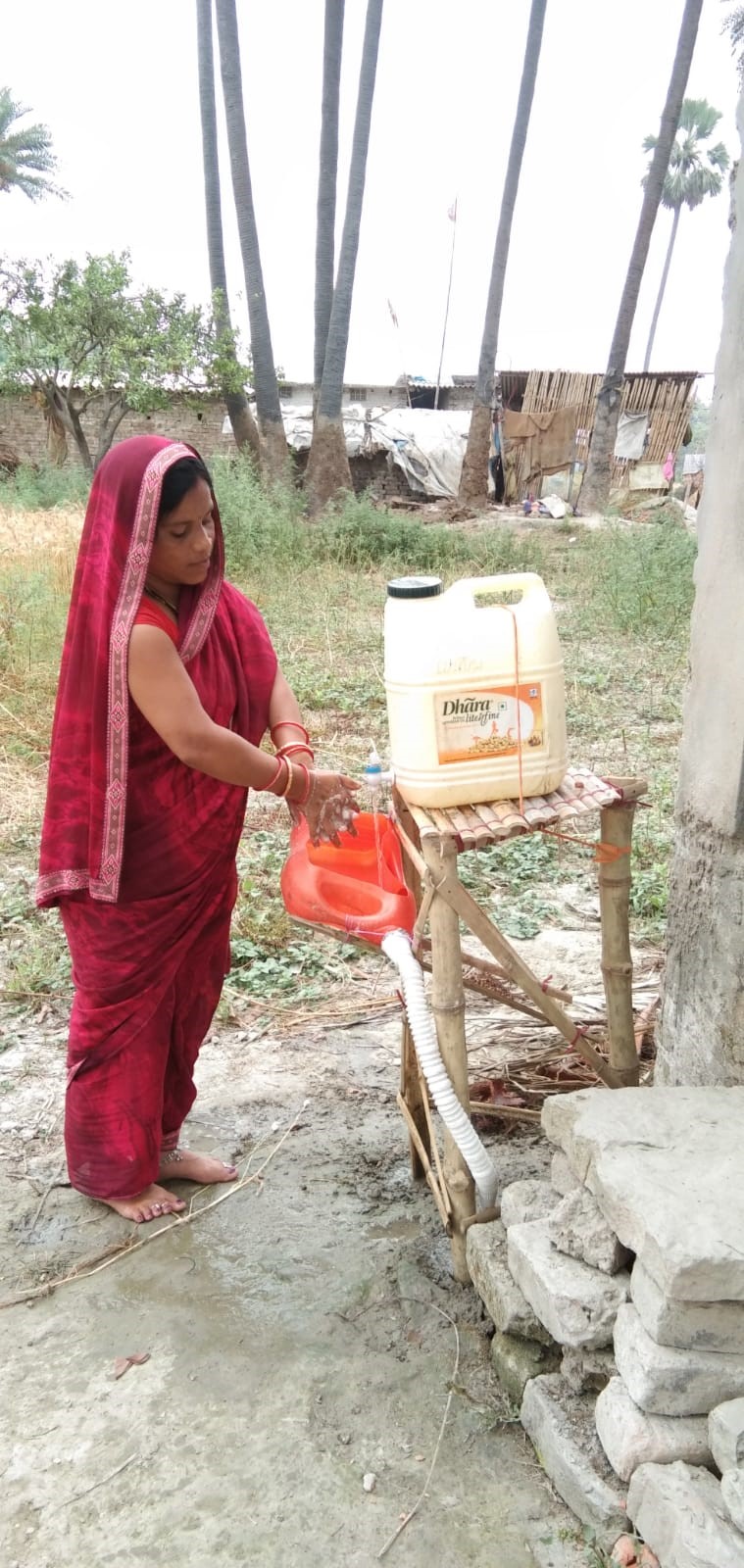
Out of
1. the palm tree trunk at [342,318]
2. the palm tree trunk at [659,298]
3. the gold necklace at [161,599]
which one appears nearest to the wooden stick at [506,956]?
the gold necklace at [161,599]

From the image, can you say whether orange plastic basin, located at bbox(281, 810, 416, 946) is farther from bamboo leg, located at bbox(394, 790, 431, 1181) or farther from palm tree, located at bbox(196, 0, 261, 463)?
palm tree, located at bbox(196, 0, 261, 463)

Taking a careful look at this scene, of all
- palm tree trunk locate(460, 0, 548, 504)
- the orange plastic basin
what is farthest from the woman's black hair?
palm tree trunk locate(460, 0, 548, 504)

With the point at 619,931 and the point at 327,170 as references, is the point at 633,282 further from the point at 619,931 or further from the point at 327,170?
the point at 619,931

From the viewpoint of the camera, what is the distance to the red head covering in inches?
72.6

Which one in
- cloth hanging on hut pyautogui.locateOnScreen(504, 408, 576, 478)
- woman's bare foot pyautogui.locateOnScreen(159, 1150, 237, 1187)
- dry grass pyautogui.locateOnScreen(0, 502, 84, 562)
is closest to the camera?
woman's bare foot pyautogui.locateOnScreen(159, 1150, 237, 1187)

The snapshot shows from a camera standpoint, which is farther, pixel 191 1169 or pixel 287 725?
pixel 191 1169

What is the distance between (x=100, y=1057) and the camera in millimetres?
2199

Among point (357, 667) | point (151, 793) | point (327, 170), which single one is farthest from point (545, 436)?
point (151, 793)

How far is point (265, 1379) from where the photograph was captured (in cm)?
183

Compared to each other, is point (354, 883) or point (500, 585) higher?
point (500, 585)

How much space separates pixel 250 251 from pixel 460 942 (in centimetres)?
1212

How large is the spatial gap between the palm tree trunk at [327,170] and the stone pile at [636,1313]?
40.2 feet

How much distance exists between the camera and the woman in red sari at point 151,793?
1.88m

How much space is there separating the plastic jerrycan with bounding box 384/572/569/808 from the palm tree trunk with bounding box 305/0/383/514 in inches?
439
